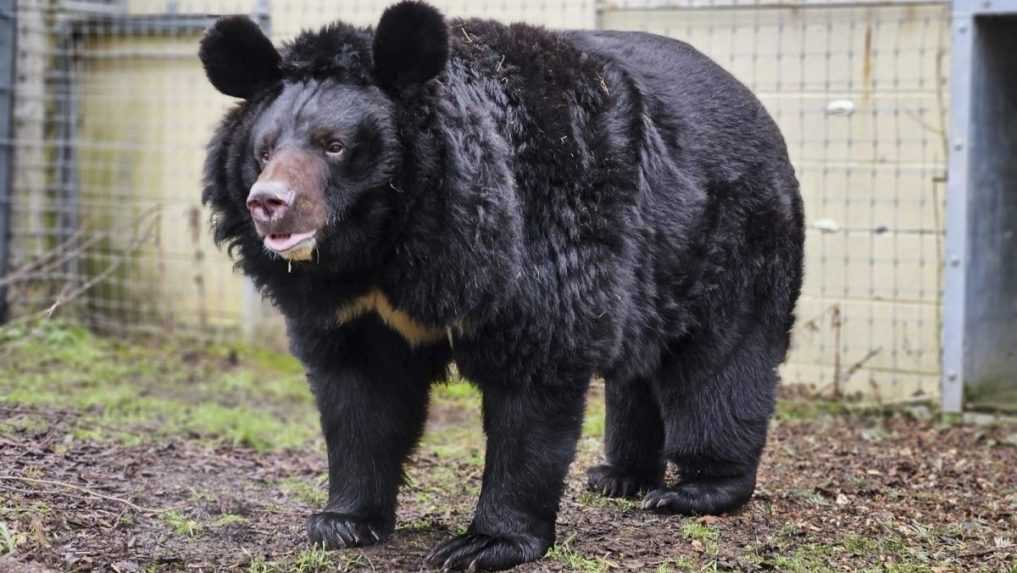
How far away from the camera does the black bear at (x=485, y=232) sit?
4.72 meters

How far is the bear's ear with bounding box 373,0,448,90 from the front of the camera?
468cm

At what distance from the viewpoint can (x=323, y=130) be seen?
4680 mm

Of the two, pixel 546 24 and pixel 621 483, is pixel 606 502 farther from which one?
pixel 546 24

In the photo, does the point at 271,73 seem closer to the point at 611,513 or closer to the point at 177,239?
the point at 611,513

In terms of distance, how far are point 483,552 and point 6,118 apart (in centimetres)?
749

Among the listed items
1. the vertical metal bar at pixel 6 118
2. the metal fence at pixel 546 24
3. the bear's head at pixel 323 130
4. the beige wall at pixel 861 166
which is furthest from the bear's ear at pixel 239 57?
the vertical metal bar at pixel 6 118

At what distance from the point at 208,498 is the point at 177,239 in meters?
5.63

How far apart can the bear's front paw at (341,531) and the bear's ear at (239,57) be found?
5.38 feet

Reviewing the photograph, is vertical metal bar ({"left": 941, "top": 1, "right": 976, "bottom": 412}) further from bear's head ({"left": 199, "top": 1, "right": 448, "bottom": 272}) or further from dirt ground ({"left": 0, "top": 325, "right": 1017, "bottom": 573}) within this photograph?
bear's head ({"left": 199, "top": 1, "right": 448, "bottom": 272})

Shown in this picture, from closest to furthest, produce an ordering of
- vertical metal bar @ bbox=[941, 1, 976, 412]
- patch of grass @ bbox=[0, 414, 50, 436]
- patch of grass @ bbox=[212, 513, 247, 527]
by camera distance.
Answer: patch of grass @ bbox=[212, 513, 247, 527], patch of grass @ bbox=[0, 414, 50, 436], vertical metal bar @ bbox=[941, 1, 976, 412]

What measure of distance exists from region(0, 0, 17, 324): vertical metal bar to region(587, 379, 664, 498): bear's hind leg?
6.31 m

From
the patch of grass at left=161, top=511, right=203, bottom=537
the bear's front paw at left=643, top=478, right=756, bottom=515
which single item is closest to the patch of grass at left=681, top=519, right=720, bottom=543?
the bear's front paw at left=643, top=478, right=756, bottom=515

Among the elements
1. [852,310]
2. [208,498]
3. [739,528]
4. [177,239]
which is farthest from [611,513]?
[177,239]

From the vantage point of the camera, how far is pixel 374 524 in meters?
5.34
